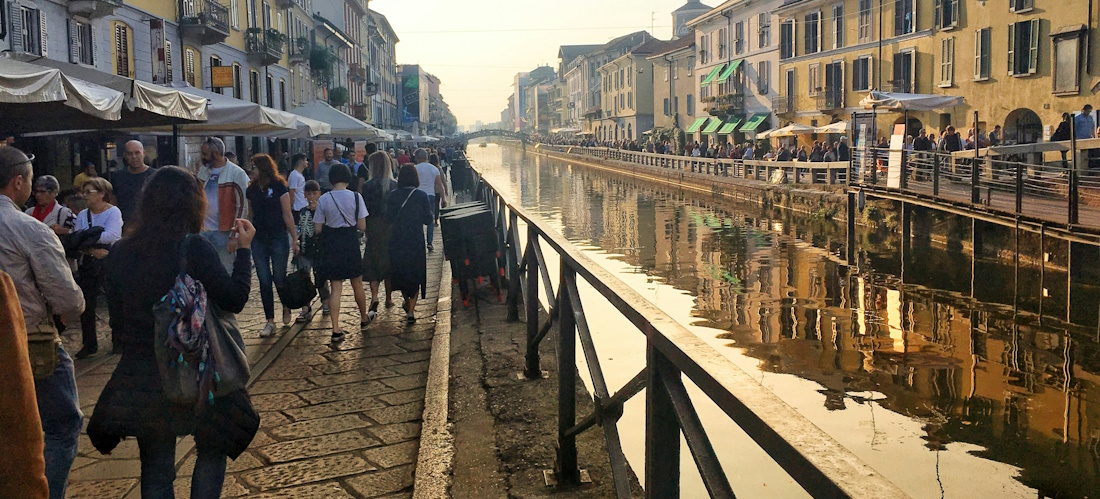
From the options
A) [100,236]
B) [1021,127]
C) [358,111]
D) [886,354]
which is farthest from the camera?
[358,111]

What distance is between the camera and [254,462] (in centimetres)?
468

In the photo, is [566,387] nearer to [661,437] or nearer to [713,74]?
[661,437]

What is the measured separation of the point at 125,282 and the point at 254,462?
1667 millimetres

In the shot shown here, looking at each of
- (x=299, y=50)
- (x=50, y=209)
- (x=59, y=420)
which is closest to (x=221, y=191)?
(x=50, y=209)

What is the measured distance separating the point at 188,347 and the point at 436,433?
1.94 m

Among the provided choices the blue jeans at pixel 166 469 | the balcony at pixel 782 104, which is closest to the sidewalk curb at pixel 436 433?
the blue jeans at pixel 166 469

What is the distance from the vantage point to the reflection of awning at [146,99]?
8.40 meters

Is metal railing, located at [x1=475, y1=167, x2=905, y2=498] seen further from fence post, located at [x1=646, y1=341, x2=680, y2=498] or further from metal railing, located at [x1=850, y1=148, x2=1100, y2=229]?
metal railing, located at [x1=850, y1=148, x2=1100, y2=229]

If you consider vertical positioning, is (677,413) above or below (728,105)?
below

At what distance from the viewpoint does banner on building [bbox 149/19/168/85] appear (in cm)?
2012

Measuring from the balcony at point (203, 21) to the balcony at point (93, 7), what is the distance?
4.54 meters

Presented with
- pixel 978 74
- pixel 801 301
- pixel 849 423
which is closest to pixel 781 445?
pixel 849 423

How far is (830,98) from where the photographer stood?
129 feet

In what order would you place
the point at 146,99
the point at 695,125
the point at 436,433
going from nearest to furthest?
the point at 436,433 → the point at 146,99 → the point at 695,125
